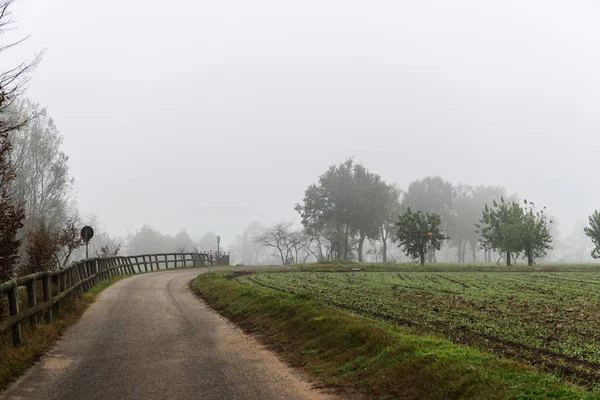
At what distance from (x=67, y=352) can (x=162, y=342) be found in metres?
1.98

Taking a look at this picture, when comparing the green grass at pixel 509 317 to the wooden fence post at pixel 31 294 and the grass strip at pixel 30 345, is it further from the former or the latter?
the wooden fence post at pixel 31 294

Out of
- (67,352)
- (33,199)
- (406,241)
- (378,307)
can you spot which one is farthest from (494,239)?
(67,352)

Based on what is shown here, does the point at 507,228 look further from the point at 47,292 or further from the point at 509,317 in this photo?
the point at 47,292

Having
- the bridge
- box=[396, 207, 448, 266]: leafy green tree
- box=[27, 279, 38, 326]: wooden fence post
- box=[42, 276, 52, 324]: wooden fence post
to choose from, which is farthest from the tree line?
box=[27, 279, 38, 326]: wooden fence post

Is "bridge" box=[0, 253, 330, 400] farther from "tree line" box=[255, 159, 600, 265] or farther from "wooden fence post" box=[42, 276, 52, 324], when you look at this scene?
"tree line" box=[255, 159, 600, 265]

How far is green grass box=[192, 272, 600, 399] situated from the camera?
647 centimetres

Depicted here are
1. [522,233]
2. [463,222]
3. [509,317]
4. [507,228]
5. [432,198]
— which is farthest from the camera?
[463,222]

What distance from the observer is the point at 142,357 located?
1000cm

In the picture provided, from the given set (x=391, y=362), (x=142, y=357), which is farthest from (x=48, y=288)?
(x=391, y=362)

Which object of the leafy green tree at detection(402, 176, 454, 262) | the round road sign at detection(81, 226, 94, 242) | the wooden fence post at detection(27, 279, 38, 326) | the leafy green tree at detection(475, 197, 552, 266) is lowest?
the leafy green tree at detection(475, 197, 552, 266)

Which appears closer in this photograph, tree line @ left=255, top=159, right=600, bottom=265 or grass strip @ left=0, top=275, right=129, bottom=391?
grass strip @ left=0, top=275, right=129, bottom=391

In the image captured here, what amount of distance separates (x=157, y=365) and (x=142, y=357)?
0.84 m

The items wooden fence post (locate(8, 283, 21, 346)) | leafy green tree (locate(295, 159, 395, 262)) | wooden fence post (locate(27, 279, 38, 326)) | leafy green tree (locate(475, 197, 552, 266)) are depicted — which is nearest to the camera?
wooden fence post (locate(8, 283, 21, 346))

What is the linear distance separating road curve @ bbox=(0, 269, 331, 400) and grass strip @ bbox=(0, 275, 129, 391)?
193 mm
